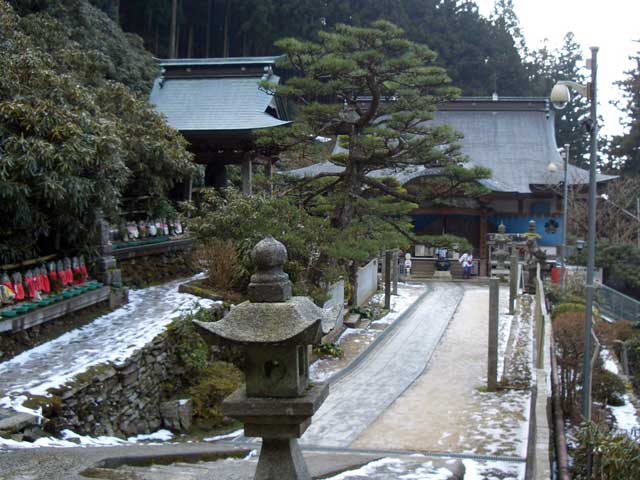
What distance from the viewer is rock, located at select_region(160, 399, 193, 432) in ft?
31.4

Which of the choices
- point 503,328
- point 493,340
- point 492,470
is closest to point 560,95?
point 493,340

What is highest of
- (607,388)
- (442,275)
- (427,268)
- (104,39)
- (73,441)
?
(104,39)

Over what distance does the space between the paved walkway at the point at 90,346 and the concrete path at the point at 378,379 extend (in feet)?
9.68

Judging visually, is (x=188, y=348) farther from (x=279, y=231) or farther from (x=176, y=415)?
(x=279, y=231)

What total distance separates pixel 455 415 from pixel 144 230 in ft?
28.4

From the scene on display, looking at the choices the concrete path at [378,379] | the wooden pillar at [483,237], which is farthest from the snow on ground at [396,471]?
the wooden pillar at [483,237]

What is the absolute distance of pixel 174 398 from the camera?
32.9 ft

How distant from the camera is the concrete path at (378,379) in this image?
388 inches

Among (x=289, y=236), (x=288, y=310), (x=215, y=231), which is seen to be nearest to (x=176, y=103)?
(x=215, y=231)

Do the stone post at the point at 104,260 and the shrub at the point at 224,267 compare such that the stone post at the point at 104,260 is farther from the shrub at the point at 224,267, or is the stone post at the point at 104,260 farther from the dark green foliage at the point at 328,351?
the dark green foliage at the point at 328,351

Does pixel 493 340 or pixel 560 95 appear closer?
pixel 560 95

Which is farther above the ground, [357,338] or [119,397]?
[119,397]

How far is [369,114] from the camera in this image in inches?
621

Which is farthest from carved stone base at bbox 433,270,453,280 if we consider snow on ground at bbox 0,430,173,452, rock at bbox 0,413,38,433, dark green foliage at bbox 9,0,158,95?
rock at bbox 0,413,38,433
